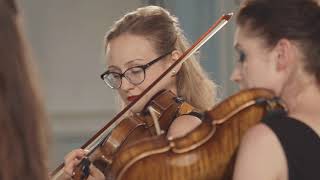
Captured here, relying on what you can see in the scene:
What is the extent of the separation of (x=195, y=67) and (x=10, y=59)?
3.54ft

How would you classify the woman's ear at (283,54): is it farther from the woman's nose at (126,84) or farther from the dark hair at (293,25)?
the woman's nose at (126,84)

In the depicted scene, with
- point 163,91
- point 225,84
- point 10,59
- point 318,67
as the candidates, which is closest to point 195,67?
point 163,91

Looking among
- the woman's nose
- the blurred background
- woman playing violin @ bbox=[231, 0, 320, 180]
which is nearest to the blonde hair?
the woman's nose

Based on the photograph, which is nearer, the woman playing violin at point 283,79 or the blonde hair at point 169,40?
the woman playing violin at point 283,79

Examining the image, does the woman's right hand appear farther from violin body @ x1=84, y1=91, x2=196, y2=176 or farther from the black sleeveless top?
the black sleeveless top

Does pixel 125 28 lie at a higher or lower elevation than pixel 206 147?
higher

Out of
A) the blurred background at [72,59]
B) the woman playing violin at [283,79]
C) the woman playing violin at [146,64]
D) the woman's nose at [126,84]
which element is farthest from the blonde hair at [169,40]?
the blurred background at [72,59]

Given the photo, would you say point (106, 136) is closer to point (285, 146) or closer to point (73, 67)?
point (285, 146)

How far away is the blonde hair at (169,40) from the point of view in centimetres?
181

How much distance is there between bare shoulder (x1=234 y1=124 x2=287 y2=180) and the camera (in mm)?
1215

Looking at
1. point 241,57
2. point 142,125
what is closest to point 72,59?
point 142,125

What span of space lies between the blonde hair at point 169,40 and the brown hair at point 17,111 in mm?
983

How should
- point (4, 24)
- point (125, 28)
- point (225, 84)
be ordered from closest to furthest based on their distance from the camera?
point (4, 24) → point (125, 28) → point (225, 84)

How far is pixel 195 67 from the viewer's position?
1.86m
